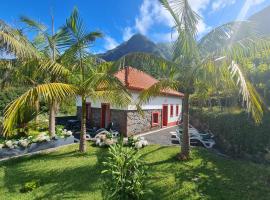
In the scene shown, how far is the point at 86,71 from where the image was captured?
11.2 meters

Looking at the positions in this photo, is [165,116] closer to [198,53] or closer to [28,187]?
[198,53]

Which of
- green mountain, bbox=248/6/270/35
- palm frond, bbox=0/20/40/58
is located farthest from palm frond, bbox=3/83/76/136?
green mountain, bbox=248/6/270/35

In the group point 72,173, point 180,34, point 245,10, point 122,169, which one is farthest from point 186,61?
point 72,173

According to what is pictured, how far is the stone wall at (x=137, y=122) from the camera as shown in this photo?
635 inches

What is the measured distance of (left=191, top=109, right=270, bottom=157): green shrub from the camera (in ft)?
32.6

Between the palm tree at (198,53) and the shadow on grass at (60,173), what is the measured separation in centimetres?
367

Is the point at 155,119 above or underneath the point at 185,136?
above

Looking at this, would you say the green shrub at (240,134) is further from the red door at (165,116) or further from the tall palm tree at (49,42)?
the tall palm tree at (49,42)

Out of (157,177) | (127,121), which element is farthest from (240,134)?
(127,121)

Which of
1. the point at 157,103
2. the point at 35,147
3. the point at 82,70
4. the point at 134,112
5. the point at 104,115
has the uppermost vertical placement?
the point at 82,70

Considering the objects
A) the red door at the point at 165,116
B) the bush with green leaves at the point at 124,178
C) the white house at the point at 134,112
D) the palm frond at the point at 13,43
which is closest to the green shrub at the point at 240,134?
the white house at the point at 134,112

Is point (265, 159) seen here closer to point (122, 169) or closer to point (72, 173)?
point (122, 169)

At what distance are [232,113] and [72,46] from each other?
8.69m

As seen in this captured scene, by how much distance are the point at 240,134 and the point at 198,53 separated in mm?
4651
